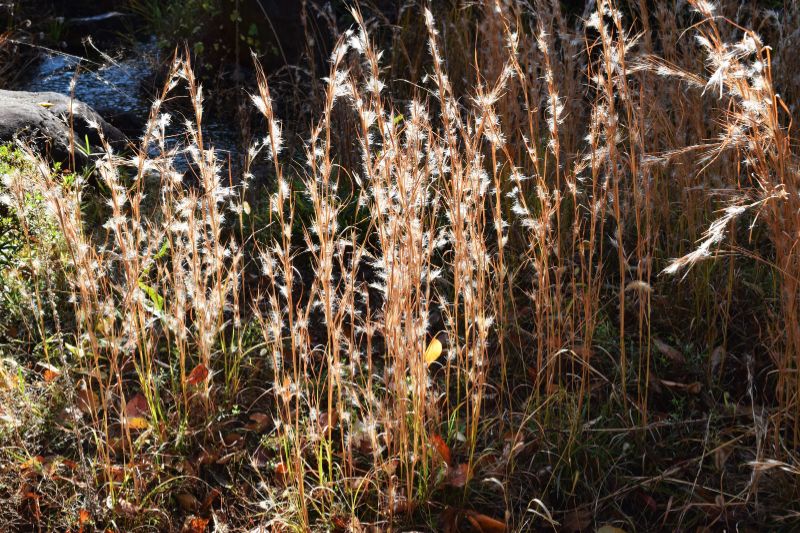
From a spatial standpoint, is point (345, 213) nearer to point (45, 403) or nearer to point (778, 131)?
point (45, 403)

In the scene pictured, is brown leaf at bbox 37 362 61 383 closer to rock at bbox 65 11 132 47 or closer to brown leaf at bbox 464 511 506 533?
brown leaf at bbox 464 511 506 533

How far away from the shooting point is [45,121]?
370 centimetres

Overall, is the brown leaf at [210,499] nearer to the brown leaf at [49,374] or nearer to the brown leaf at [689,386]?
the brown leaf at [49,374]

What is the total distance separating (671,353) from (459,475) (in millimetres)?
861

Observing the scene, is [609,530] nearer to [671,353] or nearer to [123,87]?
[671,353]

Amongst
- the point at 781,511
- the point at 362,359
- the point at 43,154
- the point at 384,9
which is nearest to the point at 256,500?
the point at 362,359

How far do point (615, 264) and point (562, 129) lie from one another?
0.68 m

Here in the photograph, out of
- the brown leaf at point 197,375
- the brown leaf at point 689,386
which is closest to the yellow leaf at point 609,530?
the brown leaf at point 689,386

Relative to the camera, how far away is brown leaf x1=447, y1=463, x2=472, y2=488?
201cm

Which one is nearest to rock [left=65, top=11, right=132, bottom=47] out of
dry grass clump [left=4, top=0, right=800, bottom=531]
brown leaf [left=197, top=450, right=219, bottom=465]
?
dry grass clump [left=4, top=0, right=800, bottom=531]

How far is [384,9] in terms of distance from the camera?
18.5 ft

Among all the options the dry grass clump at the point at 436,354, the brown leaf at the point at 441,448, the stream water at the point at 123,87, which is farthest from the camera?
the stream water at the point at 123,87

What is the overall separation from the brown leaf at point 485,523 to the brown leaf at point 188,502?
733 mm

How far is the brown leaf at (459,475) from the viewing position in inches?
79.1
